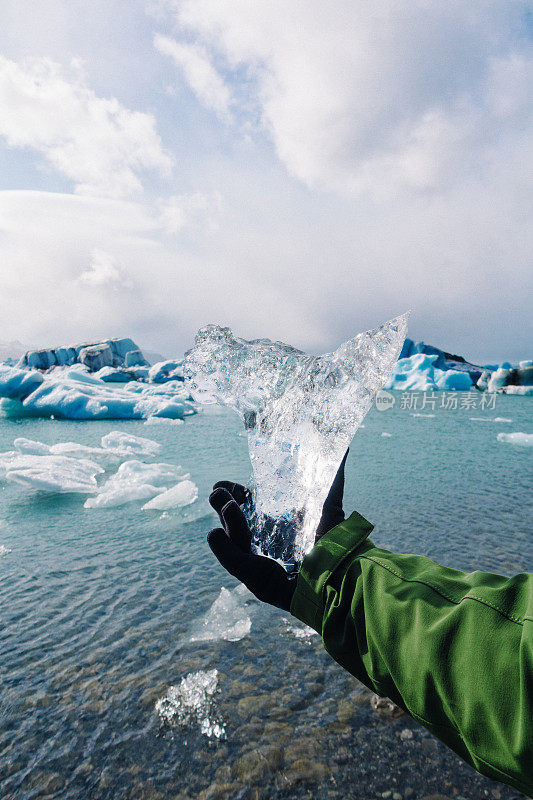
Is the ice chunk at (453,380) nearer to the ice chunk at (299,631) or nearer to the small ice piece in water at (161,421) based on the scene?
the small ice piece in water at (161,421)

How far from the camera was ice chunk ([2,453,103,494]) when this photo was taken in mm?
6023

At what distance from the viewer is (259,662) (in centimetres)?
259

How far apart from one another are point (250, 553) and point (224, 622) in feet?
6.33

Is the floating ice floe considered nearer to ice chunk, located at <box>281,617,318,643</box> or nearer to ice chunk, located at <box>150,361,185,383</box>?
ice chunk, located at <box>150,361,185,383</box>

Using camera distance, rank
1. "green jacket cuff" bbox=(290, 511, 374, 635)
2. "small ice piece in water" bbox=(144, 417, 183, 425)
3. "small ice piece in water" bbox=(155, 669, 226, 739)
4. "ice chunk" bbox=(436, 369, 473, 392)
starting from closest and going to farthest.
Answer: "green jacket cuff" bbox=(290, 511, 374, 635) → "small ice piece in water" bbox=(155, 669, 226, 739) → "small ice piece in water" bbox=(144, 417, 183, 425) → "ice chunk" bbox=(436, 369, 473, 392)

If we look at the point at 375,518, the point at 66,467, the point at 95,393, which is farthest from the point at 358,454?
the point at 95,393

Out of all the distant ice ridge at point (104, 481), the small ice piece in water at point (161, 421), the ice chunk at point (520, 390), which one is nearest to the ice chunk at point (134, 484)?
the distant ice ridge at point (104, 481)

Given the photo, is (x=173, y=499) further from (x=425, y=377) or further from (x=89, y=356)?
(x=89, y=356)

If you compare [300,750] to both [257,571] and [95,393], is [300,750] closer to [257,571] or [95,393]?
[257,571]

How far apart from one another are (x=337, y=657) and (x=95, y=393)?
18169 mm

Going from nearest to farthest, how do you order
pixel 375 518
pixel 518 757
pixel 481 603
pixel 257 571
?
1. pixel 518 757
2. pixel 481 603
3. pixel 257 571
4. pixel 375 518

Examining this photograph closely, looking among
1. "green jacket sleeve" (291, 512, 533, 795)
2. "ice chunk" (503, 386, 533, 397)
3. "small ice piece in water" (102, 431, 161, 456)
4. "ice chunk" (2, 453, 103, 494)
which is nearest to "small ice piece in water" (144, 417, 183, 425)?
"small ice piece in water" (102, 431, 161, 456)

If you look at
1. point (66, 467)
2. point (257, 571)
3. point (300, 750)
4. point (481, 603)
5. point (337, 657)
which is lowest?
point (300, 750)

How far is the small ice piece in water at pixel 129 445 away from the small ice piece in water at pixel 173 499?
3.81 m
